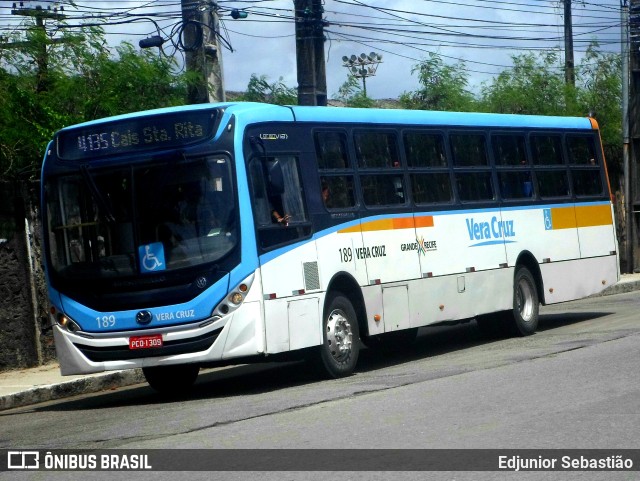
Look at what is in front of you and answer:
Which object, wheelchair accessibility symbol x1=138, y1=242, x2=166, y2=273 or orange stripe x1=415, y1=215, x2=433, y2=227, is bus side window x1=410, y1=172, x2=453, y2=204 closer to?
orange stripe x1=415, y1=215, x2=433, y2=227

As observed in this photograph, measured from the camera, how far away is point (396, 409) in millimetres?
10516

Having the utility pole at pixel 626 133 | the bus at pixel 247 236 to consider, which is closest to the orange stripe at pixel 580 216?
the bus at pixel 247 236

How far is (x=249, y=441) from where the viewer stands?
9.24 m

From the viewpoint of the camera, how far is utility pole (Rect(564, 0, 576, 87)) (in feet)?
119

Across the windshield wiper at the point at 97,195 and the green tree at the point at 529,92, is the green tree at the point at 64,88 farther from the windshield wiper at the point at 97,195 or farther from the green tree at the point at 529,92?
the green tree at the point at 529,92

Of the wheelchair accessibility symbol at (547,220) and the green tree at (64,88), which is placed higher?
the green tree at (64,88)

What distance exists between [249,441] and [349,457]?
1.19 meters

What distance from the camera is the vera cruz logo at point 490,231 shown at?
1669cm

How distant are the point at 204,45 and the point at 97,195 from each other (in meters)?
6.57

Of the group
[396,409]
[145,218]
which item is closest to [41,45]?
[145,218]

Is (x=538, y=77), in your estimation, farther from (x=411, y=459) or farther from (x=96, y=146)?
(x=411, y=459)

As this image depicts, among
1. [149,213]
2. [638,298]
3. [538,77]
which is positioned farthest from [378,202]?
[538,77]

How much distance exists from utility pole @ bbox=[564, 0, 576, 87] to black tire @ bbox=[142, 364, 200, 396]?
2381cm

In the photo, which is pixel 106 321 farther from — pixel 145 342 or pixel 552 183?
pixel 552 183
